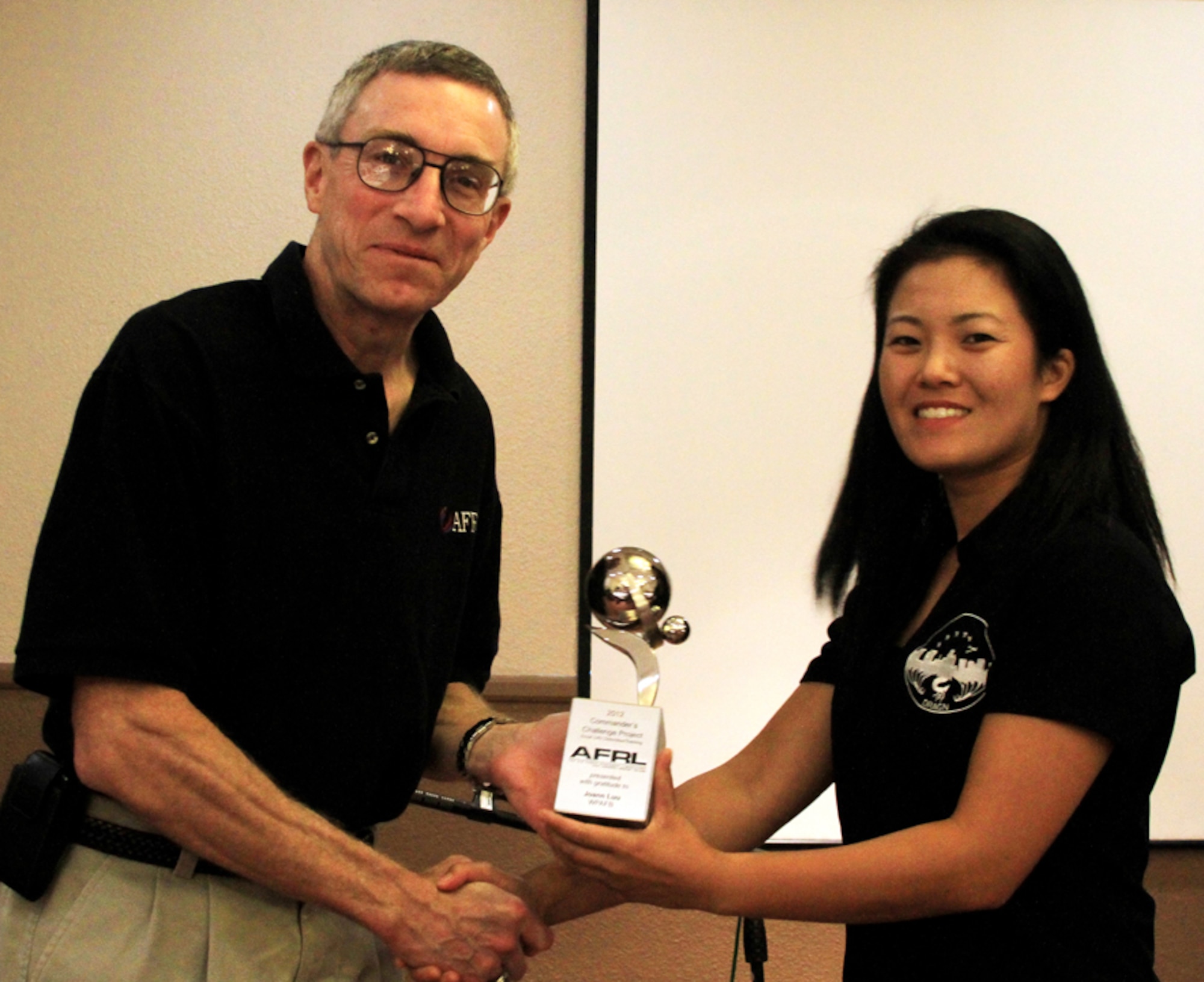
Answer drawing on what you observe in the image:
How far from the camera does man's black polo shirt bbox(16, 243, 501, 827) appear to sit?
3.76ft

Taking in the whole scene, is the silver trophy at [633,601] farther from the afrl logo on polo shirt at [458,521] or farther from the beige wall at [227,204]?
the beige wall at [227,204]

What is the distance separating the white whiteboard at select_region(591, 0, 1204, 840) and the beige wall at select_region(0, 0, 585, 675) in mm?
108

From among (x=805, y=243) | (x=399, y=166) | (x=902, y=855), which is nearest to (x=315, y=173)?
(x=399, y=166)

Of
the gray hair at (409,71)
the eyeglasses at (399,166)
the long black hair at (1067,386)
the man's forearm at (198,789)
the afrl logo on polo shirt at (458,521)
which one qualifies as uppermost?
the gray hair at (409,71)

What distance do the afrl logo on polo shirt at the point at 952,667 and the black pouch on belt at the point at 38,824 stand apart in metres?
0.89

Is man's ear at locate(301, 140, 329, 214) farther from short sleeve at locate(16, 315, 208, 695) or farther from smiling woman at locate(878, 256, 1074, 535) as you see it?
smiling woman at locate(878, 256, 1074, 535)

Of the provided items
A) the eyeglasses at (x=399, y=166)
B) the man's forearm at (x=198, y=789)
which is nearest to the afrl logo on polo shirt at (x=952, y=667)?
the man's forearm at (x=198, y=789)

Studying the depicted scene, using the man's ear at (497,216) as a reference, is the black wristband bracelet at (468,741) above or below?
below

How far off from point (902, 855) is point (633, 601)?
37cm

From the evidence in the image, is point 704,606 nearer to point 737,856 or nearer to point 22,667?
point 737,856

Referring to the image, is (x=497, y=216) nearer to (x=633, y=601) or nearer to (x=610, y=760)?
(x=633, y=601)

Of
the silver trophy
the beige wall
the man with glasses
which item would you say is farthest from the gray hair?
the beige wall

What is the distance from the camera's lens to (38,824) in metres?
1.22

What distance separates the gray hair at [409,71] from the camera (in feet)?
4.52
